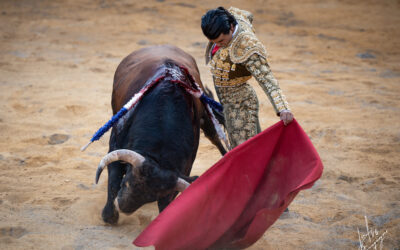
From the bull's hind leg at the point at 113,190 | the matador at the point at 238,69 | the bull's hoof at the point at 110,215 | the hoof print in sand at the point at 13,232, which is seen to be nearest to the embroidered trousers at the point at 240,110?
the matador at the point at 238,69

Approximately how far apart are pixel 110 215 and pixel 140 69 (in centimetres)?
129

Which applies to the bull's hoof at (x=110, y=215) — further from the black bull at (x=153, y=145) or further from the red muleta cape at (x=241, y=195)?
the red muleta cape at (x=241, y=195)

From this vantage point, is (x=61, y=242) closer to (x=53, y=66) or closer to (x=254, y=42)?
(x=254, y=42)

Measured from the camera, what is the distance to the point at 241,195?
Answer: 9.10 feet

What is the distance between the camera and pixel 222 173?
2.71 meters

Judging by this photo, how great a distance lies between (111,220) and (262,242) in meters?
1.09

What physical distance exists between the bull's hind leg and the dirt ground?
0.09m

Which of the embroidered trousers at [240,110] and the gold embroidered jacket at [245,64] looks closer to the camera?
the gold embroidered jacket at [245,64]

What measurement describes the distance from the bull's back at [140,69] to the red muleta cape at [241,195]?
3.85 feet

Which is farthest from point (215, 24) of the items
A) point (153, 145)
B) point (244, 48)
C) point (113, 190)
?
point (113, 190)

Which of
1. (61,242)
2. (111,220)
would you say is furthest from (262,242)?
(61,242)

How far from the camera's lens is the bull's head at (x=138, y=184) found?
2785 mm

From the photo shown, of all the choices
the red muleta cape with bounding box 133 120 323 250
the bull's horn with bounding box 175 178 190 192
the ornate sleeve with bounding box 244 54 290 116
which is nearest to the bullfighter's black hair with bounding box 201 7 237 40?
the ornate sleeve with bounding box 244 54 290 116

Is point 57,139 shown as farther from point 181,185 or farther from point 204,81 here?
point 204,81
